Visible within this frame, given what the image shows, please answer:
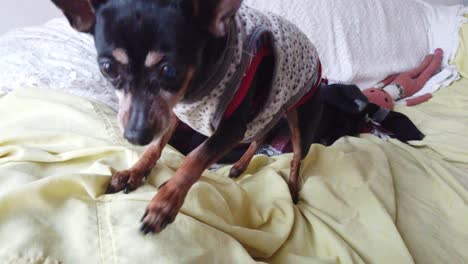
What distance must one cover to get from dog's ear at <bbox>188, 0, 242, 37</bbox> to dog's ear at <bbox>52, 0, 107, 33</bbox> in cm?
19

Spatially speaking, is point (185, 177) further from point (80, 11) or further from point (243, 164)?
point (243, 164)

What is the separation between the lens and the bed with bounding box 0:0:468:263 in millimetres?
663

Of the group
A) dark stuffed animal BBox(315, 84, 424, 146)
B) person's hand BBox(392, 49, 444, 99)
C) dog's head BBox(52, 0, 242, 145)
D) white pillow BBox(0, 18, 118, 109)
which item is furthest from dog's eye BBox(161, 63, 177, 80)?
person's hand BBox(392, 49, 444, 99)

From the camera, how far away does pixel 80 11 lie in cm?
81

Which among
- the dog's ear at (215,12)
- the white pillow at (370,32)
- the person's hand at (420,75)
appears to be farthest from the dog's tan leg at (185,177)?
the person's hand at (420,75)

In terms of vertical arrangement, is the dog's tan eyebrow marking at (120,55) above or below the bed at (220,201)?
above

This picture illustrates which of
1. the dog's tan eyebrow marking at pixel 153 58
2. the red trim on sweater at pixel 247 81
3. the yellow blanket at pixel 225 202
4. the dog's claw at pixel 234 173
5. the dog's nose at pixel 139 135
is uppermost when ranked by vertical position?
the dog's tan eyebrow marking at pixel 153 58

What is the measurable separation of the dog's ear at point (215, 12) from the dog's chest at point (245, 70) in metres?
0.07

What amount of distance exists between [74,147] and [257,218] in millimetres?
481

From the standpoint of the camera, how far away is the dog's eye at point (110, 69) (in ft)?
2.43

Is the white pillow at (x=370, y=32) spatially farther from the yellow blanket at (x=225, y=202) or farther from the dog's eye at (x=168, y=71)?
the dog's eye at (x=168, y=71)

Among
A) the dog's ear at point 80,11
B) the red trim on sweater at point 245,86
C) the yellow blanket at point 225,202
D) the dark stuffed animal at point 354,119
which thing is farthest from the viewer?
the dark stuffed animal at point 354,119

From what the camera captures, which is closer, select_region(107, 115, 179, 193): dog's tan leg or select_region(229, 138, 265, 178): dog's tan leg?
select_region(107, 115, 179, 193): dog's tan leg

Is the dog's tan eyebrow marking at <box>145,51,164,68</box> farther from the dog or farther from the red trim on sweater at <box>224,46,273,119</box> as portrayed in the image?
the red trim on sweater at <box>224,46,273,119</box>
